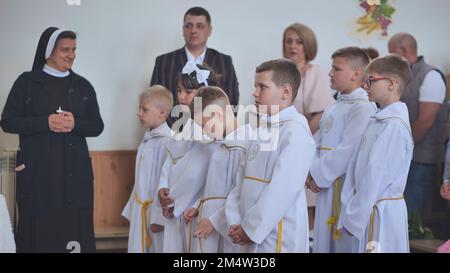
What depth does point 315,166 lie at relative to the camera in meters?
3.56

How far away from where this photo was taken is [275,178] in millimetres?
2824

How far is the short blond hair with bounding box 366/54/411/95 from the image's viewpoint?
130 inches

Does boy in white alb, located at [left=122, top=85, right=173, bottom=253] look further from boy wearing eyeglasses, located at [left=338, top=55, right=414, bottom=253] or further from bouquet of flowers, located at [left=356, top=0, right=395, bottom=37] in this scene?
bouquet of flowers, located at [left=356, top=0, right=395, bottom=37]

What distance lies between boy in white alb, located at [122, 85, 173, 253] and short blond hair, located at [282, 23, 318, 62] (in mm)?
713

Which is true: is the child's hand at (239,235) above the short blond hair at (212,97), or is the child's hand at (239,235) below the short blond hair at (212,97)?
below

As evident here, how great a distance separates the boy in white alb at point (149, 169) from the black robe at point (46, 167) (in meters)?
0.23

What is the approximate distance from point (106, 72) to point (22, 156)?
1.84 feet

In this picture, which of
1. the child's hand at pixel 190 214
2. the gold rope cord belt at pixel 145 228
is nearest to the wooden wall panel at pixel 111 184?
the gold rope cord belt at pixel 145 228

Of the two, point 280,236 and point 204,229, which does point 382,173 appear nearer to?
point 280,236

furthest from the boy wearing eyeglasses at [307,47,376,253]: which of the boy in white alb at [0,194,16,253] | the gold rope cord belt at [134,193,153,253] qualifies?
the boy in white alb at [0,194,16,253]

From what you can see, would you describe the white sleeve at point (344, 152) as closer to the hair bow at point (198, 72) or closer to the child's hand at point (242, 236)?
the hair bow at point (198, 72)

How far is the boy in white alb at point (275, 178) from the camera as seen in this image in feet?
9.28
